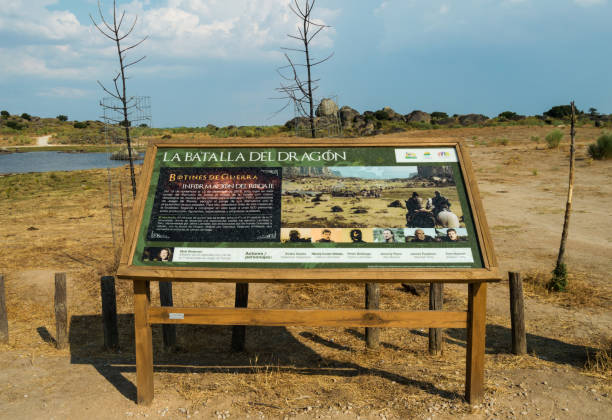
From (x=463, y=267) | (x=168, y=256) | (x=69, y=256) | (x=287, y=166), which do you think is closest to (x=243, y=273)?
(x=168, y=256)

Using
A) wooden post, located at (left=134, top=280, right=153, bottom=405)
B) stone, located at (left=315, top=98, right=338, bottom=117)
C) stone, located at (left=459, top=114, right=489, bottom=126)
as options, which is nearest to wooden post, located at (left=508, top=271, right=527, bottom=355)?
→ wooden post, located at (left=134, top=280, right=153, bottom=405)

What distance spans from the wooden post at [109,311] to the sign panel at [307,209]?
183 centimetres

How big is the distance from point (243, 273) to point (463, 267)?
67.0 inches

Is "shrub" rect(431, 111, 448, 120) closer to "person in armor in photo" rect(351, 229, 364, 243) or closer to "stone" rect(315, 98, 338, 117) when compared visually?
"stone" rect(315, 98, 338, 117)

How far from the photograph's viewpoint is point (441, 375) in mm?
4953

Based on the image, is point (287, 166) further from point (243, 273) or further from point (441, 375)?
point (441, 375)

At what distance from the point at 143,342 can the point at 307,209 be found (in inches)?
69.9

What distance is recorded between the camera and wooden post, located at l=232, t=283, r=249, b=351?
575 cm

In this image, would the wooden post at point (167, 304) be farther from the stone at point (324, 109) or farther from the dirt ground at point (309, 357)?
the stone at point (324, 109)

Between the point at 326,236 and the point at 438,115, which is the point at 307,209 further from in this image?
the point at 438,115

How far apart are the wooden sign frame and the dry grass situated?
3.81 metres

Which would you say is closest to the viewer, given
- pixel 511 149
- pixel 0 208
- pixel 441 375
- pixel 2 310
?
pixel 441 375

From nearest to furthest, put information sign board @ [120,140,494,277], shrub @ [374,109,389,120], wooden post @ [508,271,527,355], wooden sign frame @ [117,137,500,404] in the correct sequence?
1. wooden sign frame @ [117,137,500,404]
2. information sign board @ [120,140,494,277]
3. wooden post @ [508,271,527,355]
4. shrub @ [374,109,389,120]

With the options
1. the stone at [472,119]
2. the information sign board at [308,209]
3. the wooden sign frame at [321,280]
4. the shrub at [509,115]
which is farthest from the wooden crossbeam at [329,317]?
the shrub at [509,115]
